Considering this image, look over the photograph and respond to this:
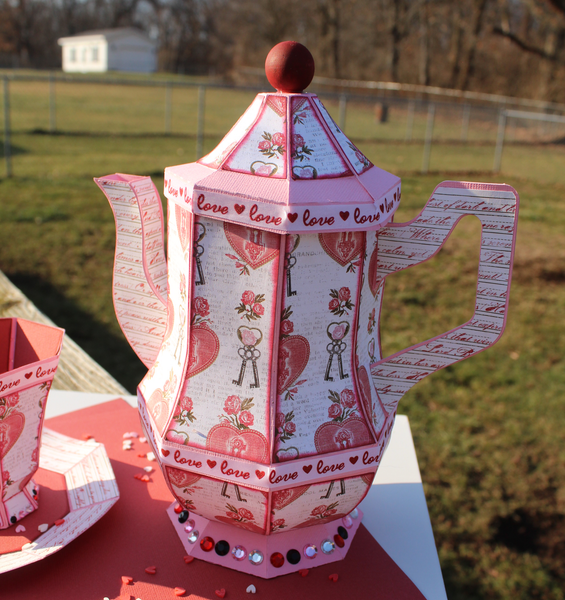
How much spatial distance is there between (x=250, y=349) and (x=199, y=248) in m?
0.15

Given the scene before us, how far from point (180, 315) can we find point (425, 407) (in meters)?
2.18

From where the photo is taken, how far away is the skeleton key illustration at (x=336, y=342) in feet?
2.69

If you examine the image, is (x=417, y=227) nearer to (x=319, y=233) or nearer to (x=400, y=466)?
(x=319, y=233)

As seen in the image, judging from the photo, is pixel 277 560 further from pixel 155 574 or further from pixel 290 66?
pixel 290 66

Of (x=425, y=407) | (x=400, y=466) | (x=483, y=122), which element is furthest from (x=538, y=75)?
(x=400, y=466)

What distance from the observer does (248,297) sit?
79cm

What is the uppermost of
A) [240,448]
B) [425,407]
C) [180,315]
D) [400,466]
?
[180,315]

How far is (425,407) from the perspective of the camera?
282cm

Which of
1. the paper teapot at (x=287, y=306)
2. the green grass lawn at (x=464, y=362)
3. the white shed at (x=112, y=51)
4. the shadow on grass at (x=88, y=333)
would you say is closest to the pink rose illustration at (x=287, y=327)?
Answer: the paper teapot at (x=287, y=306)

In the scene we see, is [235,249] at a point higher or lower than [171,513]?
higher

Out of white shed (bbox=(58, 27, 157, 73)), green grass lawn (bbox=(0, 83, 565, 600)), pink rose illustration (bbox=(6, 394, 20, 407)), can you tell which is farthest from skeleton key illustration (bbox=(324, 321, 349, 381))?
white shed (bbox=(58, 27, 157, 73))

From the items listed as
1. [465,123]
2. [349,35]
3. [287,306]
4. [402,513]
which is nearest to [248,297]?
[287,306]

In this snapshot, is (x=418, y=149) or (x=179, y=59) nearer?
(x=418, y=149)

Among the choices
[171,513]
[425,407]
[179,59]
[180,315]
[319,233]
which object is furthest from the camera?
[179,59]
